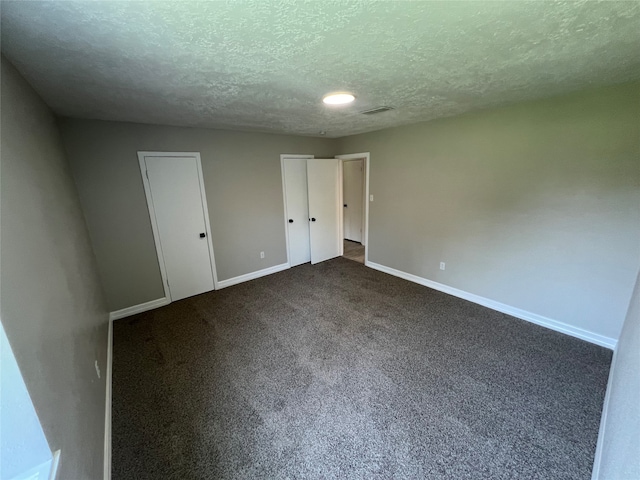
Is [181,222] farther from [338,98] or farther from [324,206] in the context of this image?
[338,98]

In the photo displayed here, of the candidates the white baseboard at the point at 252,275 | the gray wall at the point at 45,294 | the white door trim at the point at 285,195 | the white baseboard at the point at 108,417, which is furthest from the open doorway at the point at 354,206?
the gray wall at the point at 45,294

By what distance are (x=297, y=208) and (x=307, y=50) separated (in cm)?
330

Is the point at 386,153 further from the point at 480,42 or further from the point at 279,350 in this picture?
the point at 279,350

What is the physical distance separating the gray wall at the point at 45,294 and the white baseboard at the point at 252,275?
6.47 ft

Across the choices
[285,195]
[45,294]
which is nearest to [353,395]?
[45,294]

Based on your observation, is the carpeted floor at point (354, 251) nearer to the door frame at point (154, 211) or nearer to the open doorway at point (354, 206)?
the open doorway at point (354, 206)

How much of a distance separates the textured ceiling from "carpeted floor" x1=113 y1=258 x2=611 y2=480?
233 cm

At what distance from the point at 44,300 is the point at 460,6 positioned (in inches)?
86.9

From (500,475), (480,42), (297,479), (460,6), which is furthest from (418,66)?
(297,479)

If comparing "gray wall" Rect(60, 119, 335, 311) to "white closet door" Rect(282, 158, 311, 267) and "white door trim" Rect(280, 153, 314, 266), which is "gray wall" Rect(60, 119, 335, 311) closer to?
"white door trim" Rect(280, 153, 314, 266)

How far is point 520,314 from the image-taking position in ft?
9.57

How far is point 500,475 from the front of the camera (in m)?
1.43

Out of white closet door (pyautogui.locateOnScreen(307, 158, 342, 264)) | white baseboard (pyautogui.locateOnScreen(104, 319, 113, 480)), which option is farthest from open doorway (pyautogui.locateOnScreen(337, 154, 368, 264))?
white baseboard (pyautogui.locateOnScreen(104, 319, 113, 480))

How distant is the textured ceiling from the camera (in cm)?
102
